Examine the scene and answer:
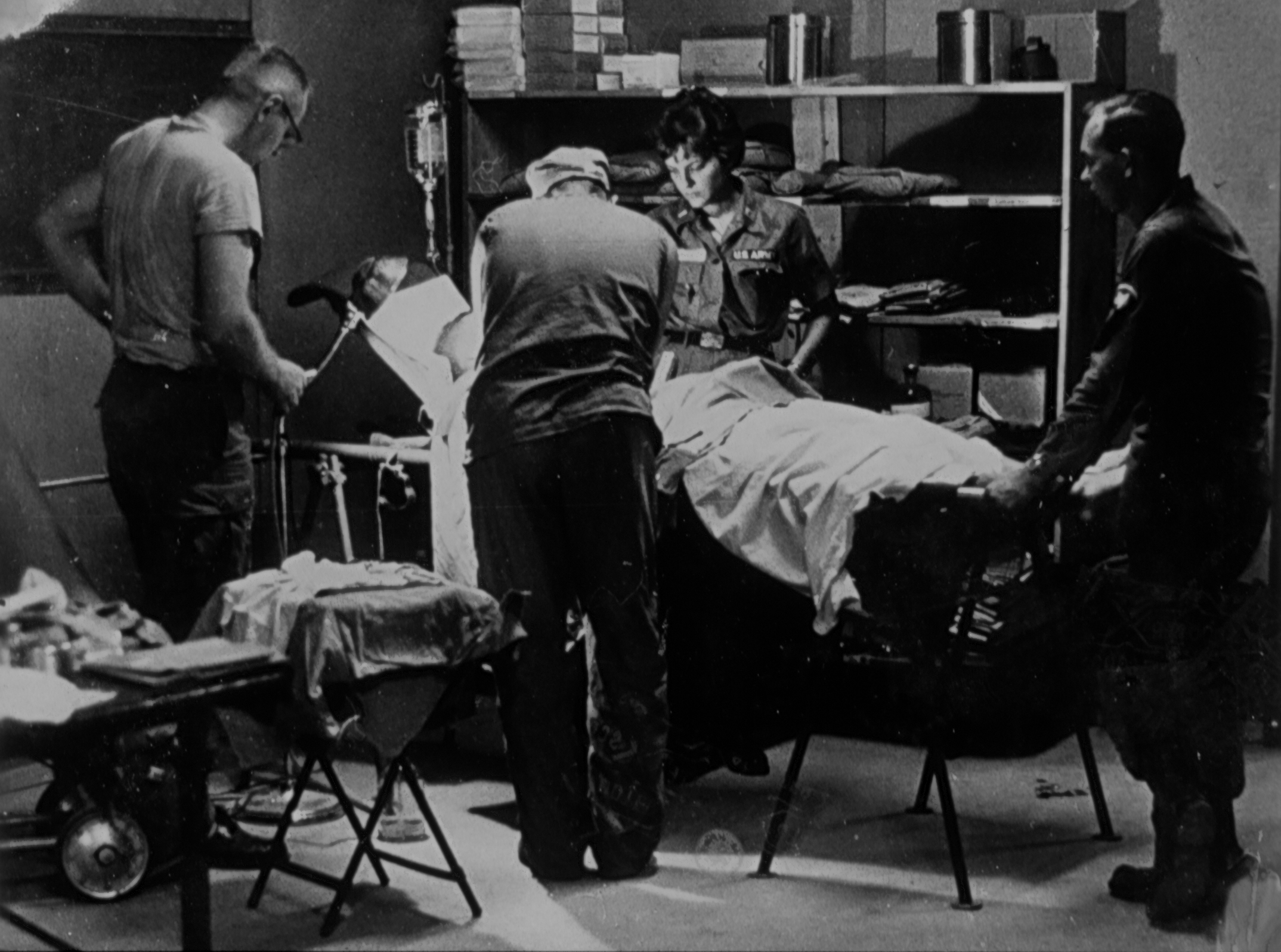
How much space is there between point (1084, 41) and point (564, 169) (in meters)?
1.18

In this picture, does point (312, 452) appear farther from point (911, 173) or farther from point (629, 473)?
point (911, 173)

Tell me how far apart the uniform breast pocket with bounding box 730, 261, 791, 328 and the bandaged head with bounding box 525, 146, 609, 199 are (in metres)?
0.49

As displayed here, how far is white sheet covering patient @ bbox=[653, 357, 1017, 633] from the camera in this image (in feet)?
15.0

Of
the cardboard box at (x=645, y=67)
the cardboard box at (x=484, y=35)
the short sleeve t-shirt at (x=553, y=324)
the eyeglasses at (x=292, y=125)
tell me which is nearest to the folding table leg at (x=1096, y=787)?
the short sleeve t-shirt at (x=553, y=324)

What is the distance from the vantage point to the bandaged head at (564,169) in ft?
14.8

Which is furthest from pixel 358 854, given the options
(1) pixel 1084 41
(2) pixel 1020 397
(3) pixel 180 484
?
(1) pixel 1084 41

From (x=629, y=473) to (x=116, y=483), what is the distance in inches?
44.2

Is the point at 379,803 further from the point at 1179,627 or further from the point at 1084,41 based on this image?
the point at 1084,41

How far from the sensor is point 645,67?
458 cm

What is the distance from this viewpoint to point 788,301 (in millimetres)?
4949

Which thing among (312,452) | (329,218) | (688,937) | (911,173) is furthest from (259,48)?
(688,937)

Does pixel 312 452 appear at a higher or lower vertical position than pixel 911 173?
lower

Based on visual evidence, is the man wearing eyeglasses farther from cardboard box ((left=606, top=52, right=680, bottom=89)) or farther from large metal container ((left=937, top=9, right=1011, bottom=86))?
large metal container ((left=937, top=9, right=1011, bottom=86))

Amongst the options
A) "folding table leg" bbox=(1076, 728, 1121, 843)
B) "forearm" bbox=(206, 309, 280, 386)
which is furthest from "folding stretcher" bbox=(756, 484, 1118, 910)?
"forearm" bbox=(206, 309, 280, 386)
